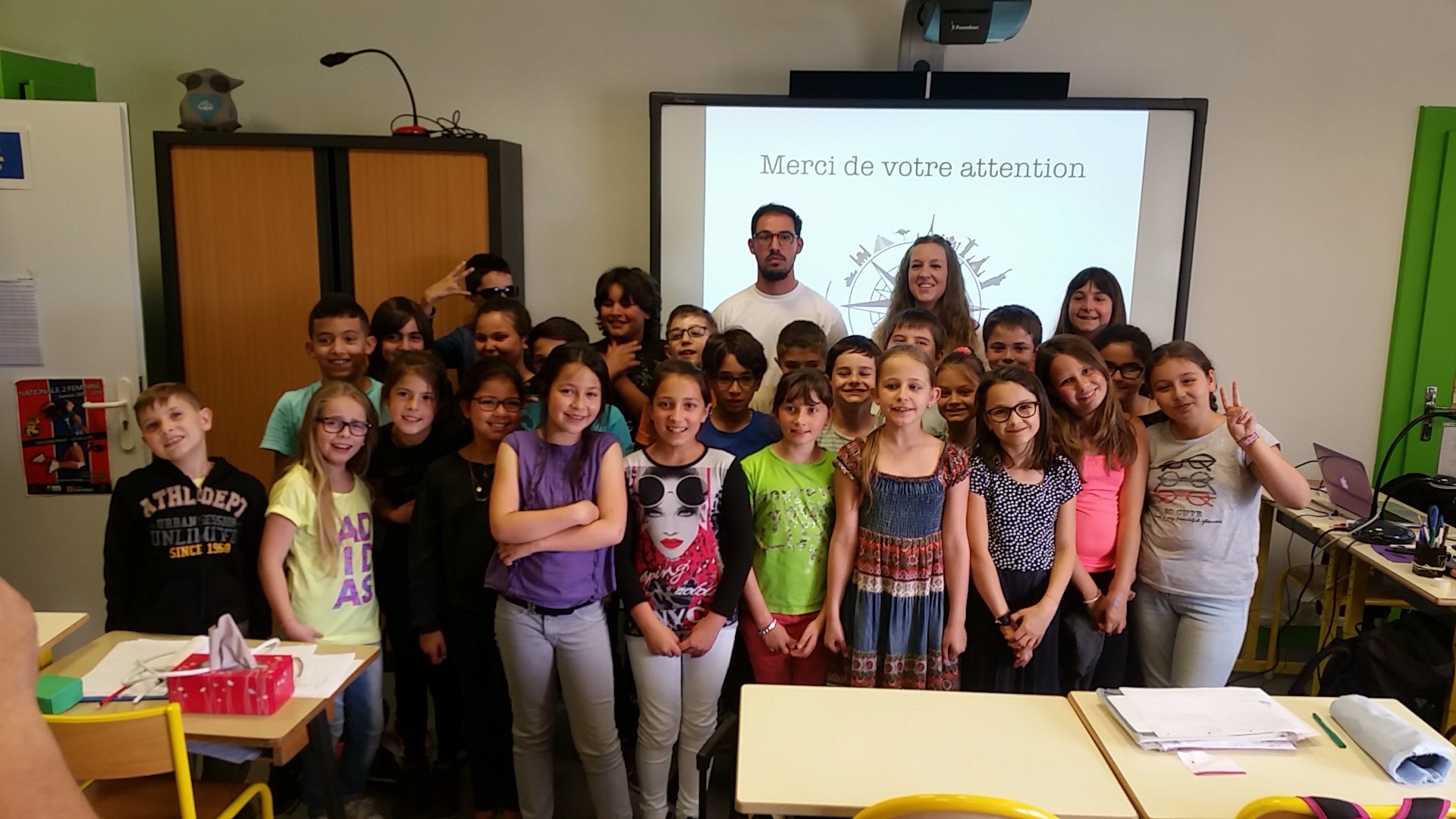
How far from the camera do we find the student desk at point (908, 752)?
132cm

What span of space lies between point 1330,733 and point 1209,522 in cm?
66

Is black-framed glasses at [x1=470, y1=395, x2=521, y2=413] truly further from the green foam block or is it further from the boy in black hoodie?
the green foam block

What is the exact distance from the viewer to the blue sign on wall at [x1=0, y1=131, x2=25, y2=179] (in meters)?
3.06

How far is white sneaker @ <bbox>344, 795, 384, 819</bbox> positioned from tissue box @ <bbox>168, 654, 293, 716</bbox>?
29.6 inches

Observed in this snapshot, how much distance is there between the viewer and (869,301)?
355 cm

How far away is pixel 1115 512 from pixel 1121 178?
1.77 m

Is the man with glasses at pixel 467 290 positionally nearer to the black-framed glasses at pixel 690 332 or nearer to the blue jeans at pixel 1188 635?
the black-framed glasses at pixel 690 332

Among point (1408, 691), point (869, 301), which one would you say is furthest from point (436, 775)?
point (1408, 691)

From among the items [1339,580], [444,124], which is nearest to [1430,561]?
[1339,580]

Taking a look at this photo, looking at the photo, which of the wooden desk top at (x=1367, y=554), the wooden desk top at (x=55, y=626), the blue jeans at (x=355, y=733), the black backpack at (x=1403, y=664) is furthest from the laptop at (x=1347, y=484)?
the wooden desk top at (x=55, y=626)

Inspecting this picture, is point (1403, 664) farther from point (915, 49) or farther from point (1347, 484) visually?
point (915, 49)

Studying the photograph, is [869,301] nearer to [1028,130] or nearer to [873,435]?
[1028,130]

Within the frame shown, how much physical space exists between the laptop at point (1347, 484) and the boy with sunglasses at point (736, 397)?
7.25ft

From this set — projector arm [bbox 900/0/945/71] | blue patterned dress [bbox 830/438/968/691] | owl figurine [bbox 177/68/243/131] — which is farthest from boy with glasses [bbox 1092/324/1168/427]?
owl figurine [bbox 177/68/243/131]
